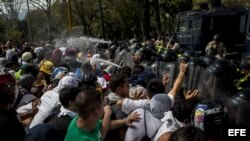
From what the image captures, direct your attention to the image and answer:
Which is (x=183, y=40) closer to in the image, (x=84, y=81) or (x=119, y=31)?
(x=84, y=81)

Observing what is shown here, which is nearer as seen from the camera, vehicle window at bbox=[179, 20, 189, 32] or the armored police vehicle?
the armored police vehicle

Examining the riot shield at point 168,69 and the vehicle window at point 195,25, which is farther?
the vehicle window at point 195,25

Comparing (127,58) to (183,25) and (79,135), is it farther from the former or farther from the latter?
(79,135)

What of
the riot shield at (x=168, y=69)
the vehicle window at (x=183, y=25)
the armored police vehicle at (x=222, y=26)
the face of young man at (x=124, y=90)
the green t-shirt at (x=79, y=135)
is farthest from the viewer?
the vehicle window at (x=183, y=25)

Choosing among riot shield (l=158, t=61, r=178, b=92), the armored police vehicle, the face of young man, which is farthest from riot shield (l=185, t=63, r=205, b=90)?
the armored police vehicle

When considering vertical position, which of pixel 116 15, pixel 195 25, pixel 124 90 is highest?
pixel 124 90

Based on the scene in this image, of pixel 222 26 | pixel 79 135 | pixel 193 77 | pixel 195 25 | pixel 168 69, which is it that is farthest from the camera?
pixel 195 25

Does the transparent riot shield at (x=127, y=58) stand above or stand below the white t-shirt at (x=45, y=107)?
below

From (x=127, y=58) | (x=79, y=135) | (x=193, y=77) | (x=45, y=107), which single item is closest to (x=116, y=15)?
(x=127, y=58)

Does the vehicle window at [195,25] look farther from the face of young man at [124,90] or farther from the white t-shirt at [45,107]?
the face of young man at [124,90]

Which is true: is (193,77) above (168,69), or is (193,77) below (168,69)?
above

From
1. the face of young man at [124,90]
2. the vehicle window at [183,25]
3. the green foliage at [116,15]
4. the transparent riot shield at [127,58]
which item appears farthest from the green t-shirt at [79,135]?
the green foliage at [116,15]

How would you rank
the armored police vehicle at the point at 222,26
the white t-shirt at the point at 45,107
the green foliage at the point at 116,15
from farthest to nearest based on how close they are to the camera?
the green foliage at the point at 116,15
the armored police vehicle at the point at 222,26
the white t-shirt at the point at 45,107

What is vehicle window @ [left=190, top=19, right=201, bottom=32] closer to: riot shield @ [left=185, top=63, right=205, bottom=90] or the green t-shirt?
riot shield @ [left=185, top=63, right=205, bottom=90]
